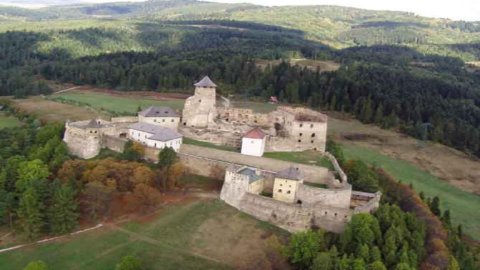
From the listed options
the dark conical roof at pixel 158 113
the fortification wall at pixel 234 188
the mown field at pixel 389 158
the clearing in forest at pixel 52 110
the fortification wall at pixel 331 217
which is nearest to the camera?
the fortification wall at pixel 331 217

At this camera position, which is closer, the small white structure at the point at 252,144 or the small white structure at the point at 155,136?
the small white structure at the point at 252,144

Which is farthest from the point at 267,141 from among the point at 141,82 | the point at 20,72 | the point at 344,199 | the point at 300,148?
the point at 20,72

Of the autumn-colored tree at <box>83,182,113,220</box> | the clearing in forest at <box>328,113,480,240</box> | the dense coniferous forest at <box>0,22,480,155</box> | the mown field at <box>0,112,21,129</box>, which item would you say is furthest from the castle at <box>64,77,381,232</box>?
the dense coniferous forest at <box>0,22,480,155</box>

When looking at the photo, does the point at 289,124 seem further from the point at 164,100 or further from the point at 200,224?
the point at 164,100

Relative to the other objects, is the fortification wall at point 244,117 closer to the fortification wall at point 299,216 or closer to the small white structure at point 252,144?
the small white structure at point 252,144

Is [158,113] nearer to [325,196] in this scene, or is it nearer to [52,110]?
[325,196]

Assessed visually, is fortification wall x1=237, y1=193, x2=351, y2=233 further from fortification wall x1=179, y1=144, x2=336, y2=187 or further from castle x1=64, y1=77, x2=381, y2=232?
fortification wall x1=179, y1=144, x2=336, y2=187

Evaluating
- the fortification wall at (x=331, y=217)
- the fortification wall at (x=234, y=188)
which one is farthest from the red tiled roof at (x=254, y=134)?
the fortification wall at (x=331, y=217)
